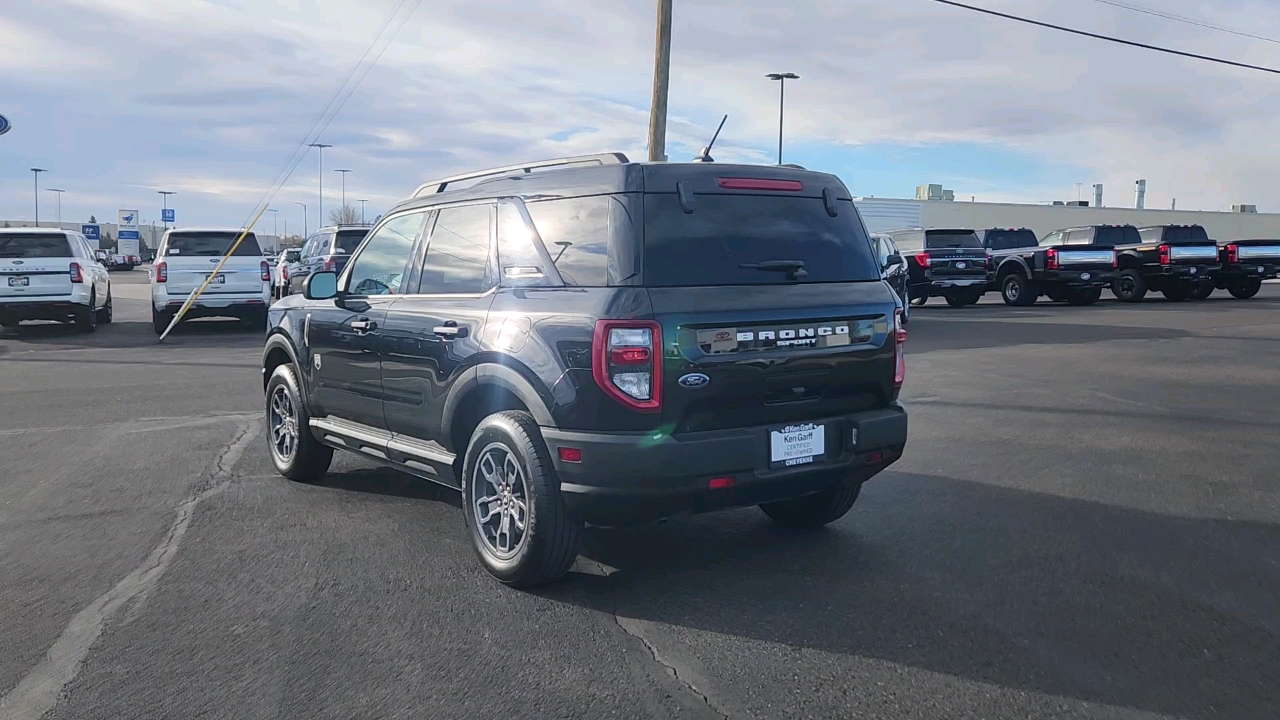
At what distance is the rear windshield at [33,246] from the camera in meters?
18.2

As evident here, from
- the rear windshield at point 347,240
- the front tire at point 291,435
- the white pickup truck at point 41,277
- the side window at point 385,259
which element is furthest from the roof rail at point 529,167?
the rear windshield at point 347,240

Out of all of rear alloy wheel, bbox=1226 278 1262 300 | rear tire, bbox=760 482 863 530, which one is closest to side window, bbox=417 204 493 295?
rear tire, bbox=760 482 863 530

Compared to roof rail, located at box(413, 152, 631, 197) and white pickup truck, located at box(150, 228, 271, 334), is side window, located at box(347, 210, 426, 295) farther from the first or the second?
white pickup truck, located at box(150, 228, 271, 334)

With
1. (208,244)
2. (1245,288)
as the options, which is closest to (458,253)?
(208,244)

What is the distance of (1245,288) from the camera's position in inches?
1064

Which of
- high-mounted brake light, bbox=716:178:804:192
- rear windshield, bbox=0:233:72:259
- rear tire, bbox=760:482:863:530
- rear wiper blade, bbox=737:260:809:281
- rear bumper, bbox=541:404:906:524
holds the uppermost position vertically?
high-mounted brake light, bbox=716:178:804:192

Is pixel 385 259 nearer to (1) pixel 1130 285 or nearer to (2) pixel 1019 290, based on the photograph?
(2) pixel 1019 290

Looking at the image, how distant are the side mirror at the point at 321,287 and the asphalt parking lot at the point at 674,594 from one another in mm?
1263

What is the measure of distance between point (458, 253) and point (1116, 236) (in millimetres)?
23939

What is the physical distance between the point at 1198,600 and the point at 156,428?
7928 mm

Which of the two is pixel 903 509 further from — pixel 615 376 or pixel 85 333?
pixel 85 333

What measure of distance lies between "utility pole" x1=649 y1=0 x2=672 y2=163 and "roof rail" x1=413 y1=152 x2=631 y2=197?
13.4 m

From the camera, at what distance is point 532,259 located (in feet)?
17.1

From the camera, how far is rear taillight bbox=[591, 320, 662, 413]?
4582 millimetres
